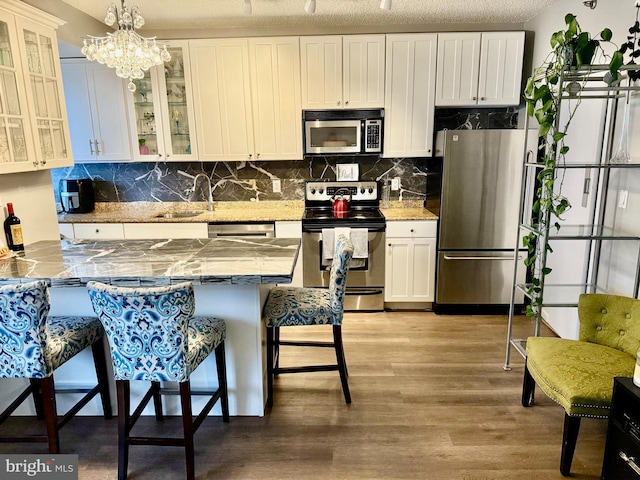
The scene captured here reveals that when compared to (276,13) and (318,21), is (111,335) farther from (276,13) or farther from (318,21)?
(318,21)

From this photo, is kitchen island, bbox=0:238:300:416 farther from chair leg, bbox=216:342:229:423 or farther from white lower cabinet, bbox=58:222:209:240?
white lower cabinet, bbox=58:222:209:240

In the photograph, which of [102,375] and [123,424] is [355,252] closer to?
[102,375]

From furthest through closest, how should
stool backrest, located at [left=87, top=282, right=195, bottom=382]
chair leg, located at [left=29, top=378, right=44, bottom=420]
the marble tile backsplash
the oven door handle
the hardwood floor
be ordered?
the marble tile backsplash → the oven door handle → chair leg, located at [left=29, top=378, right=44, bottom=420] → the hardwood floor → stool backrest, located at [left=87, top=282, right=195, bottom=382]

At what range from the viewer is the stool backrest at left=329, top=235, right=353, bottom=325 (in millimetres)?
2230

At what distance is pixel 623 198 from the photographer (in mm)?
2564

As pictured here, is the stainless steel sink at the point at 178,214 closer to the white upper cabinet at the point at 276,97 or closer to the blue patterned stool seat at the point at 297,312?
the white upper cabinet at the point at 276,97

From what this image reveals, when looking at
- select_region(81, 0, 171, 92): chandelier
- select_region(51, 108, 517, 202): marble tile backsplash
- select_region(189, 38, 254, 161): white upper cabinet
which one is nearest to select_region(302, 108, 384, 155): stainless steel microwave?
select_region(51, 108, 517, 202): marble tile backsplash

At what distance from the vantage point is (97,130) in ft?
12.7

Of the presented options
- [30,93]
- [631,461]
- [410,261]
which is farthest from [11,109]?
[631,461]

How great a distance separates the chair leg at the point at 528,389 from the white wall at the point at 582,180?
82cm

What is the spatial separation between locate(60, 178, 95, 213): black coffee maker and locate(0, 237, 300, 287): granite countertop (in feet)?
5.45

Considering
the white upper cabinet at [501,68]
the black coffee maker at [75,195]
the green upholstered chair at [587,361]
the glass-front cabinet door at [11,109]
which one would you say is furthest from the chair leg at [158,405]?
the white upper cabinet at [501,68]

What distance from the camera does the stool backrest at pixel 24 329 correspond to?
1.65 metres

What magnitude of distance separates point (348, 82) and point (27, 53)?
2.40m
